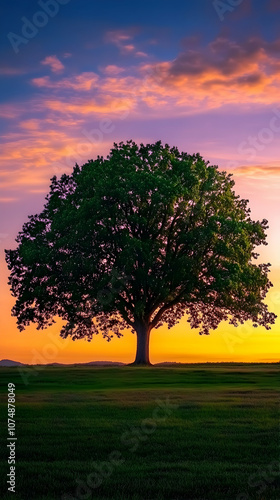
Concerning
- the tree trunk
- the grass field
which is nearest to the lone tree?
the tree trunk

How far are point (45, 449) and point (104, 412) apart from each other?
668 centimetres

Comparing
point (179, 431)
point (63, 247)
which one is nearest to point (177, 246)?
point (63, 247)

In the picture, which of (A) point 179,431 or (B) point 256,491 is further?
(A) point 179,431

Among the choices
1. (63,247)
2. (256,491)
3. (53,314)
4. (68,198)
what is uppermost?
(68,198)

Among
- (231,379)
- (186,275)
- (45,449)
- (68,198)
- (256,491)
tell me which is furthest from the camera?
(68,198)

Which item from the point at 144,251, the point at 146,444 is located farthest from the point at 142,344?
the point at 146,444

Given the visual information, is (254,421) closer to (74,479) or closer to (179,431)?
(179,431)

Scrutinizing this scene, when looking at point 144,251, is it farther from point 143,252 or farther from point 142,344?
point 142,344

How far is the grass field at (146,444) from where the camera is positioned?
12.7 m

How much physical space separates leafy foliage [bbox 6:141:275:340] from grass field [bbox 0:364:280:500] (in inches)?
864

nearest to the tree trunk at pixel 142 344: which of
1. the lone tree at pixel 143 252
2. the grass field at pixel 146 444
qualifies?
the lone tree at pixel 143 252

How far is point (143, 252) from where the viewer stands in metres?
49.8

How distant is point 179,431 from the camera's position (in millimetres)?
18891

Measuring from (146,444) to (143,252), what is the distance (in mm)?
33207
